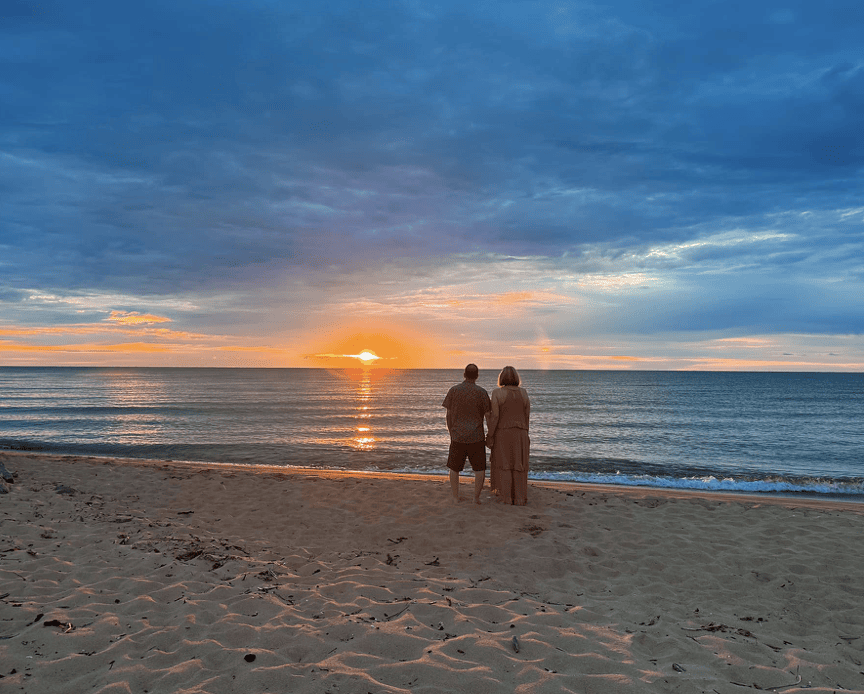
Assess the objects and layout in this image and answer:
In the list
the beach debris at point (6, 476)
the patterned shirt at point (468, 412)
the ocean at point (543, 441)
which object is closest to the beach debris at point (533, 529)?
the patterned shirt at point (468, 412)

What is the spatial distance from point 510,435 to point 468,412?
2.65 feet

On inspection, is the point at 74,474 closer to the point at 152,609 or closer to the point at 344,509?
the point at 344,509

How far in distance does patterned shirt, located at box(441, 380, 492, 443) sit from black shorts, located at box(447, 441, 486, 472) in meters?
0.10

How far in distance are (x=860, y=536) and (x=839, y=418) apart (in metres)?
37.1

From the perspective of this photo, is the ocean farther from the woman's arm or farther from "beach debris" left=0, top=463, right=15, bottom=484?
"beach debris" left=0, top=463, right=15, bottom=484

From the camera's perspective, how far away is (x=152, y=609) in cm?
455

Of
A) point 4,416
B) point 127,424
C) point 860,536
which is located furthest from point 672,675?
point 4,416

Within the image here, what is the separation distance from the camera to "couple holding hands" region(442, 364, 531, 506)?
8.48 metres

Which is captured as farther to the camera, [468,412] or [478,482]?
[478,482]

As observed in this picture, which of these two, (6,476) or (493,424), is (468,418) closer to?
(493,424)

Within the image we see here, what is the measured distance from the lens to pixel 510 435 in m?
8.52

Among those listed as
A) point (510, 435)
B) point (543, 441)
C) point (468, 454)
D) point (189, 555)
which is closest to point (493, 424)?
point (510, 435)

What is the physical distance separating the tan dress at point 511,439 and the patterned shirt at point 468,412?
7.6 inches

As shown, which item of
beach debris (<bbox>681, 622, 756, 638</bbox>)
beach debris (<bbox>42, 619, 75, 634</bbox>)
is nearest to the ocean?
beach debris (<bbox>681, 622, 756, 638</bbox>)
